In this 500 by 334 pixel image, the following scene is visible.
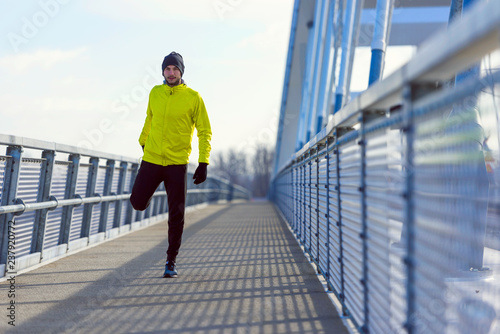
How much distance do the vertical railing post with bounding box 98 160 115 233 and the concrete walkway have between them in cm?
117

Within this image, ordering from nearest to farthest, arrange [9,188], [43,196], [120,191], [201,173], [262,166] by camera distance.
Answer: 1. [9,188]
2. [201,173]
3. [43,196]
4. [120,191]
5. [262,166]

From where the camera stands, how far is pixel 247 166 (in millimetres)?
83438

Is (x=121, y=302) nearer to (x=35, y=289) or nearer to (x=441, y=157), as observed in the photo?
(x=35, y=289)

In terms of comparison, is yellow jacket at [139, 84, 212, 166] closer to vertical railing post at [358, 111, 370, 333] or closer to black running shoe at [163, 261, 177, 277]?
black running shoe at [163, 261, 177, 277]

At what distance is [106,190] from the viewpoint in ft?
25.8

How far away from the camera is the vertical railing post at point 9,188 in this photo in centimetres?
455

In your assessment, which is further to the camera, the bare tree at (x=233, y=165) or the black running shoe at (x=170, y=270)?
the bare tree at (x=233, y=165)

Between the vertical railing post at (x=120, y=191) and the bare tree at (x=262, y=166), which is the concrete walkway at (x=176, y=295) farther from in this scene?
the bare tree at (x=262, y=166)

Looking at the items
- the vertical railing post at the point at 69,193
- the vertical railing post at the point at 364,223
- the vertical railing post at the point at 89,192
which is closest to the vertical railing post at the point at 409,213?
the vertical railing post at the point at 364,223

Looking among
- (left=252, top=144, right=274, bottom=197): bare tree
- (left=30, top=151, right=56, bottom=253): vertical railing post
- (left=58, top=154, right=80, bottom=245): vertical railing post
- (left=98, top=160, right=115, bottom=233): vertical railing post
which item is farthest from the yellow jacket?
(left=252, top=144, right=274, bottom=197): bare tree

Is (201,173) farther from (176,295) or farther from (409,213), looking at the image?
(409,213)

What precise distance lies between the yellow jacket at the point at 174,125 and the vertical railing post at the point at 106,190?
3105mm

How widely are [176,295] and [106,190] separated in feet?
14.0

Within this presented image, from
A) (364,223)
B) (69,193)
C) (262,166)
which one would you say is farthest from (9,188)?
(262,166)
